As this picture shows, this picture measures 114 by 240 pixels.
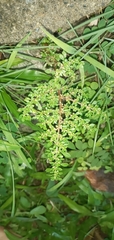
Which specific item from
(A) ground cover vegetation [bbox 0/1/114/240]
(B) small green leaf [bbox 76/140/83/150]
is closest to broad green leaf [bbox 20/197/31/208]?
(A) ground cover vegetation [bbox 0/1/114/240]

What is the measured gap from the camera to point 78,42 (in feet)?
5.04

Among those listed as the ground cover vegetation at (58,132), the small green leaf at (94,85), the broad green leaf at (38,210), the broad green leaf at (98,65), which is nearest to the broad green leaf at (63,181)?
the ground cover vegetation at (58,132)

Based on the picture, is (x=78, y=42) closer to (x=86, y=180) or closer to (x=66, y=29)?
(x=66, y=29)

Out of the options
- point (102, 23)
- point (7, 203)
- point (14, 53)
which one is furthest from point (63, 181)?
point (102, 23)

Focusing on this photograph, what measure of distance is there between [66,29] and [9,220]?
3.34 feet

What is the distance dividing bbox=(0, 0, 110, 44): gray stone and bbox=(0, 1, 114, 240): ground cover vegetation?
5 centimetres

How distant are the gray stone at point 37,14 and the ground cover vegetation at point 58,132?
0.05 meters

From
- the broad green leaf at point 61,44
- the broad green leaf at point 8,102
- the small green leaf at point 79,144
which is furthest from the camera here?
the small green leaf at point 79,144

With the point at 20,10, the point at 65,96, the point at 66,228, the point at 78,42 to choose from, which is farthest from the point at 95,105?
the point at 66,228

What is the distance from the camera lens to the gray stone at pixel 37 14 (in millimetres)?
1357

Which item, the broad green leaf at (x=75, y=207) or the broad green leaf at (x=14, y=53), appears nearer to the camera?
the broad green leaf at (x=14, y=53)

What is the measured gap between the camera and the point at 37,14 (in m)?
1.37

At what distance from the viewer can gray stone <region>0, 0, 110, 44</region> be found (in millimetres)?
1357

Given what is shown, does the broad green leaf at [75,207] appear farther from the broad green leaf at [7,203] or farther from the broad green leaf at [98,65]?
the broad green leaf at [98,65]
